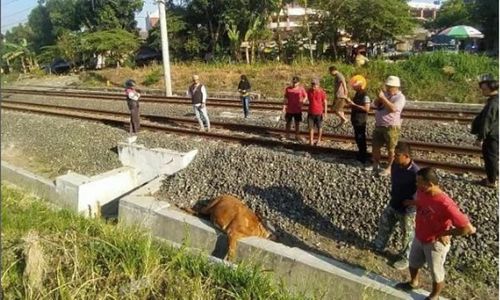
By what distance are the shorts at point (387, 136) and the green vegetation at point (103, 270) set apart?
3040 millimetres

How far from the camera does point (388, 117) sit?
6.36 meters

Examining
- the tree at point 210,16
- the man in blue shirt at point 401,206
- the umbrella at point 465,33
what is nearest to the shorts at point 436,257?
the man in blue shirt at point 401,206

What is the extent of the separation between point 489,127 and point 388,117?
1299 millimetres

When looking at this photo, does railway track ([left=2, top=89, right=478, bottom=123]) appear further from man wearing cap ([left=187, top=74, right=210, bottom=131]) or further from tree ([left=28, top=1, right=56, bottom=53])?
tree ([left=28, top=1, right=56, bottom=53])

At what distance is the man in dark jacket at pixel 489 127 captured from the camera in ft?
17.3

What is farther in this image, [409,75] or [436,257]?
[409,75]

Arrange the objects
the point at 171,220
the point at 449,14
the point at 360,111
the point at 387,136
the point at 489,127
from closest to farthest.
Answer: the point at 489,127
the point at 387,136
the point at 171,220
the point at 360,111
the point at 449,14

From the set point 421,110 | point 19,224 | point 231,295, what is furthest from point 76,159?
point 421,110

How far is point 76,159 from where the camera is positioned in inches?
390

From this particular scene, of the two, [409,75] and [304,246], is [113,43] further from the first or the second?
[304,246]

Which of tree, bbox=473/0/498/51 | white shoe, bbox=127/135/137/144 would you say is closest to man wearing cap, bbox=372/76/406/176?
white shoe, bbox=127/135/137/144

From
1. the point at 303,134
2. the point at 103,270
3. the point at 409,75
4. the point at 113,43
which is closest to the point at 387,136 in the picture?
the point at 303,134

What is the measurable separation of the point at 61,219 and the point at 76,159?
5.43m

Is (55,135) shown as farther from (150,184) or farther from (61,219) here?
(61,219)
